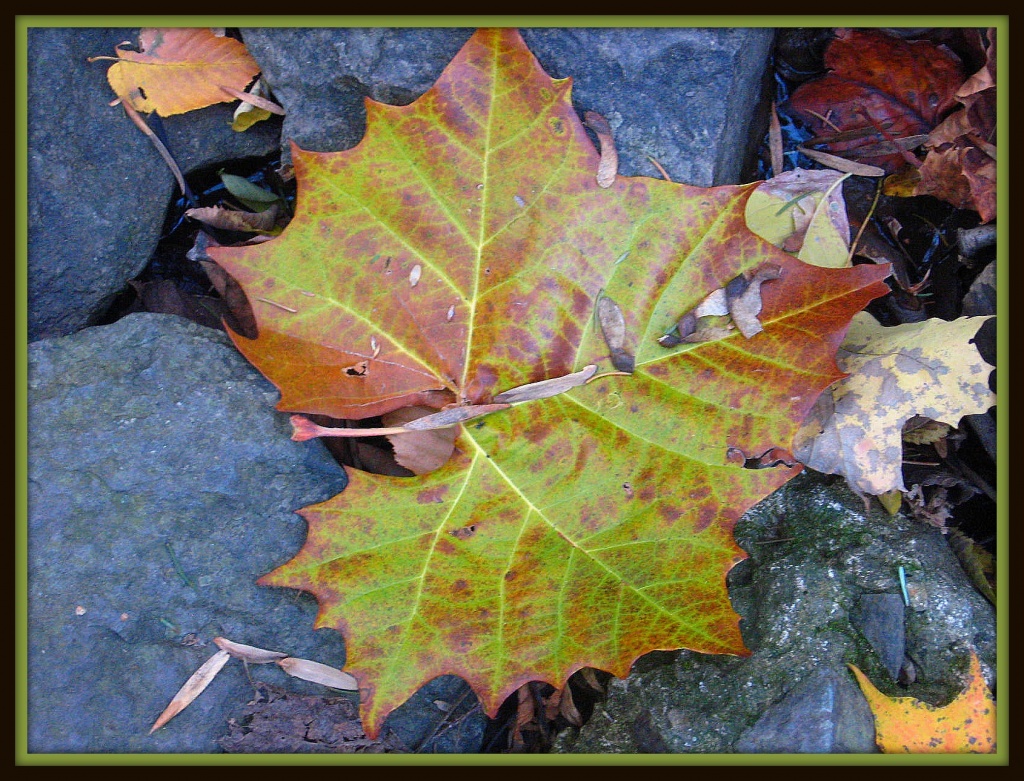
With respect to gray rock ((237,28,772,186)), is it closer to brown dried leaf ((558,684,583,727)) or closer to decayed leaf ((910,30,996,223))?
decayed leaf ((910,30,996,223))

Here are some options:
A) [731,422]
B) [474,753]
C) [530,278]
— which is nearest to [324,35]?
[530,278]

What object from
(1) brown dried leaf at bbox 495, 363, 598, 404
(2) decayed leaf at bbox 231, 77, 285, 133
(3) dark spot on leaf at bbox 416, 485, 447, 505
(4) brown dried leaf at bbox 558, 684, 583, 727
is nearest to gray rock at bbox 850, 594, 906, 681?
(4) brown dried leaf at bbox 558, 684, 583, 727

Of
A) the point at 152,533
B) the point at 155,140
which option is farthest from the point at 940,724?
the point at 155,140

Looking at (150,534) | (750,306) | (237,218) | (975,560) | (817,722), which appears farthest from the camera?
(237,218)

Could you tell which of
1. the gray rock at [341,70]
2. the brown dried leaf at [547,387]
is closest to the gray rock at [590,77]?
the gray rock at [341,70]

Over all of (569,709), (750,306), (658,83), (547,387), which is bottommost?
(569,709)

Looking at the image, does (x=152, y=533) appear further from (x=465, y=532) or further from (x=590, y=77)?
(x=590, y=77)
